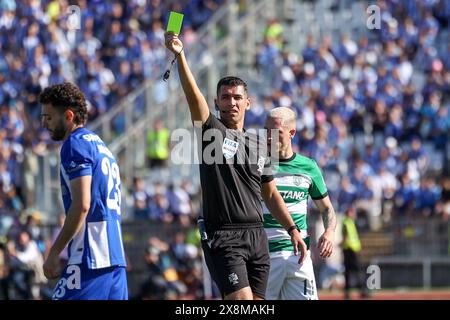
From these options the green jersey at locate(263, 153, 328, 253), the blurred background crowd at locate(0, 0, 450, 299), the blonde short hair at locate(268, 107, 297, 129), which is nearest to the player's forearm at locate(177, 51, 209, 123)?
the blonde short hair at locate(268, 107, 297, 129)

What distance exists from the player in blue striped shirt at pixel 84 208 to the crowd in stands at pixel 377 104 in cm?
1573

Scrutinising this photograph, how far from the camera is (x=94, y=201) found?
27.7 ft

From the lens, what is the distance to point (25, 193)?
24.4m

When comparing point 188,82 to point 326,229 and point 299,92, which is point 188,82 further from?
point 299,92

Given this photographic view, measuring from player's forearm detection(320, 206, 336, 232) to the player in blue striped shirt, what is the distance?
8.50 ft

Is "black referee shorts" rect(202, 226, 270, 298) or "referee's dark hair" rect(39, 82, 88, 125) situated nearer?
"referee's dark hair" rect(39, 82, 88, 125)

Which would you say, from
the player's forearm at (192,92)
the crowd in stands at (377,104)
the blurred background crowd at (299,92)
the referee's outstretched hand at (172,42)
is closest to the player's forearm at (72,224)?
the player's forearm at (192,92)

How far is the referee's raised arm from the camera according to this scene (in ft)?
28.4

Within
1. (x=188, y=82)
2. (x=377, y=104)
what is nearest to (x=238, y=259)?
(x=188, y=82)

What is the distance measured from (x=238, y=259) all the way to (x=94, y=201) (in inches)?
49.7

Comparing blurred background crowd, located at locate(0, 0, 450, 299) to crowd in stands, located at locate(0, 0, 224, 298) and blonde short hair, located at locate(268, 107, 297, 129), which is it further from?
blonde short hair, located at locate(268, 107, 297, 129)

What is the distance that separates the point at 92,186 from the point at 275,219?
2250 mm
